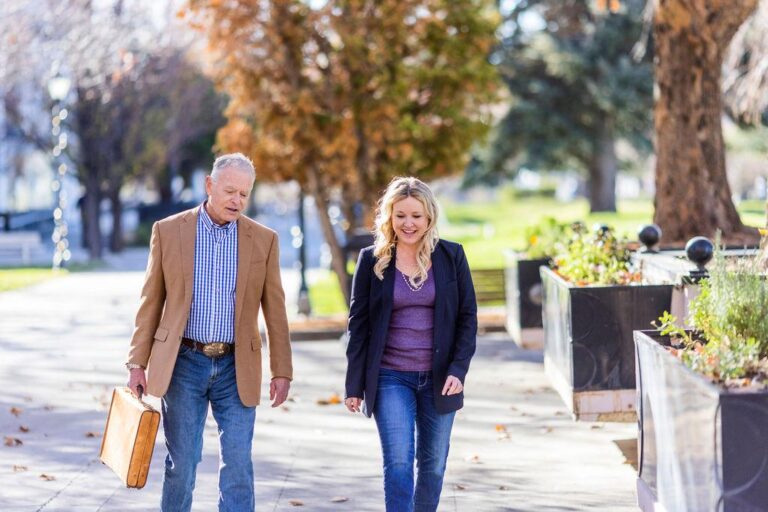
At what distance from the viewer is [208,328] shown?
532 cm

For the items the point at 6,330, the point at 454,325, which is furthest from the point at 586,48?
the point at 454,325

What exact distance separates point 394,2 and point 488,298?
458 cm

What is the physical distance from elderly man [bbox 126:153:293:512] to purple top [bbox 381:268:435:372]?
611 millimetres

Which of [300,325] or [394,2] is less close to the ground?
[394,2]

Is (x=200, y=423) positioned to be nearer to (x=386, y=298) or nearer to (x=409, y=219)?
(x=386, y=298)

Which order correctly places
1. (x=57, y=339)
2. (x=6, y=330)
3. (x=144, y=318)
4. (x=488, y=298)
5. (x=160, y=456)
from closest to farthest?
(x=144, y=318) < (x=160, y=456) < (x=57, y=339) < (x=6, y=330) < (x=488, y=298)

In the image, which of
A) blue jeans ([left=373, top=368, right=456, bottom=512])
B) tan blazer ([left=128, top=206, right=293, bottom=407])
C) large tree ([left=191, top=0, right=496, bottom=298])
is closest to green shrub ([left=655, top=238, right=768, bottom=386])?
blue jeans ([left=373, top=368, right=456, bottom=512])

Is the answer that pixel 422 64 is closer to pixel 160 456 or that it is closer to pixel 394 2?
pixel 394 2

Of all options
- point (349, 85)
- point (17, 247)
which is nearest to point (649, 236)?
point (349, 85)

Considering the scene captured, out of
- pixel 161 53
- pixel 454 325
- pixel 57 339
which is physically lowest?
pixel 57 339

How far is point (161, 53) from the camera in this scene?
35.4 meters

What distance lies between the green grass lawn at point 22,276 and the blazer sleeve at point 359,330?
20.1 m

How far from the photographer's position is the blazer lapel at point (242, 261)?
5.37 metres

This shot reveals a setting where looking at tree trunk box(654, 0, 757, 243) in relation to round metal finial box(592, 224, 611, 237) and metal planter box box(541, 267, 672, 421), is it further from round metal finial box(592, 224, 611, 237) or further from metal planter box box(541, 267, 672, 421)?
metal planter box box(541, 267, 672, 421)
